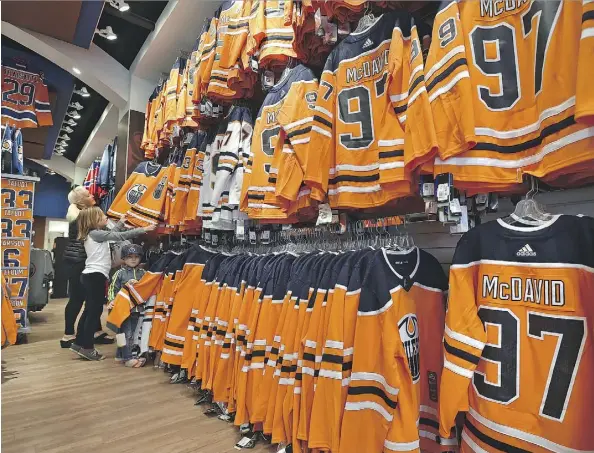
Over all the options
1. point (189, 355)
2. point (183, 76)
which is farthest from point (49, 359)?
point (183, 76)

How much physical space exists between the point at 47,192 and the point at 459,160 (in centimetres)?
1402

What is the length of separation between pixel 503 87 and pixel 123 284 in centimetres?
348

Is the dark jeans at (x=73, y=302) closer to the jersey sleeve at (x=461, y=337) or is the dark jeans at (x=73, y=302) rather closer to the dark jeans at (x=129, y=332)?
the dark jeans at (x=129, y=332)

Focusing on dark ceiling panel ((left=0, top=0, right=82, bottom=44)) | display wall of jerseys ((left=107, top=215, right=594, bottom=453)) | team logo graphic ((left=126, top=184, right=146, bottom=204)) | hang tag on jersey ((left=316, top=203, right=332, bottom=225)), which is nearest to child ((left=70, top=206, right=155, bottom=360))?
team logo graphic ((left=126, top=184, right=146, bottom=204))

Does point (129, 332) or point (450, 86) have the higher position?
point (450, 86)

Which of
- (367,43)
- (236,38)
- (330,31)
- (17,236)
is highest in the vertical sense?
(236,38)

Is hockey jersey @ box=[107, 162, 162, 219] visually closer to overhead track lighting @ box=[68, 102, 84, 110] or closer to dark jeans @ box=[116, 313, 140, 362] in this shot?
dark jeans @ box=[116, 313, 140, 362]

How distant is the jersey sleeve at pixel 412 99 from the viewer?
129 centimetres

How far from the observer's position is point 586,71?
38.2 inches

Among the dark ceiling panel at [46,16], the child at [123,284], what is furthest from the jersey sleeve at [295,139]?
the dark ceiling panel at [46,16]

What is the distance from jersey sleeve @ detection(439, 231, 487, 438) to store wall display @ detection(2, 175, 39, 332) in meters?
4.46

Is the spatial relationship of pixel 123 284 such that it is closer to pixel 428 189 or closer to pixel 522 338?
pixel 428 189

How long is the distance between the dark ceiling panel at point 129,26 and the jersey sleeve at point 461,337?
4355mm

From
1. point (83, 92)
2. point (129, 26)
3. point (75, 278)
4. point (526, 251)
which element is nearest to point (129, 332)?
point (75, 278)
